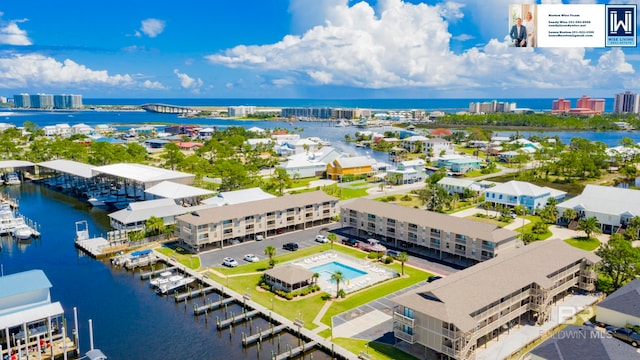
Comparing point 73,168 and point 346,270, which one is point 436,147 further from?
point 346,270

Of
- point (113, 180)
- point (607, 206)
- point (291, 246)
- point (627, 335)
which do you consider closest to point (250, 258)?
point (291, 246)

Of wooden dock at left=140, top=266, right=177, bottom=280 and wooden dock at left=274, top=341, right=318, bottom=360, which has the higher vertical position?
wooden dock at left=140, top=266, right=177, bottom=280

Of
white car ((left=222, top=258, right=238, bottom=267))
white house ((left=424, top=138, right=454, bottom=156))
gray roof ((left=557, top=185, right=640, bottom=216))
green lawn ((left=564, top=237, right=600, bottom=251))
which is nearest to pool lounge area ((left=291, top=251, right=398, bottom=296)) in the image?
white car ((left=222, top=258, right=238, bottom=267))

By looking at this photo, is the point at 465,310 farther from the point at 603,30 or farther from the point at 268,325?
the point at 603,30

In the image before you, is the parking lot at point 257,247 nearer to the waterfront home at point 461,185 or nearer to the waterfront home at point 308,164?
the waterfront home at point 461,185

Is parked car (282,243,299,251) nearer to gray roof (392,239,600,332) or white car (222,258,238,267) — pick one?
white car (222,258,238,267)

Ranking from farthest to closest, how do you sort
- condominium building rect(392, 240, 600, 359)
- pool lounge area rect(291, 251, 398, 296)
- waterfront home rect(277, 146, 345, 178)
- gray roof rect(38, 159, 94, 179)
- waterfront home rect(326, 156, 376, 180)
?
waterfront home rect(277, 146, 345, 178)
waterfront home rect(326, 156, 376, 180)
gray roof rect(38, 159, 94, 179)
pool lounge area rect(291, 251, 398, 296)
condominium building rect(392, 240, 600, 359)

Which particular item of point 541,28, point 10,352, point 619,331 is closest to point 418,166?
point 541,28
